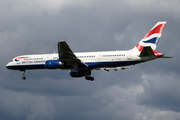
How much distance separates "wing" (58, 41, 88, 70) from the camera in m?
46.6

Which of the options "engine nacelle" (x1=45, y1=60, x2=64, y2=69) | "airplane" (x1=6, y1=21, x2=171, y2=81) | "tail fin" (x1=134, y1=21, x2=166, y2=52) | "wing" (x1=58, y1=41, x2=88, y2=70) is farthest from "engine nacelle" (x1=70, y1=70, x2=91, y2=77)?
"tail fin" (x1=134, y1=21, x2=166, y2=52)

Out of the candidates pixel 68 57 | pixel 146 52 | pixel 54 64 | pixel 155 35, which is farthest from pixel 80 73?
pixel 155 35

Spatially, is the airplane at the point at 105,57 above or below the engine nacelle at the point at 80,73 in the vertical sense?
above

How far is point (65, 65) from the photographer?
169 feet

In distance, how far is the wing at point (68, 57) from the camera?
46634mm

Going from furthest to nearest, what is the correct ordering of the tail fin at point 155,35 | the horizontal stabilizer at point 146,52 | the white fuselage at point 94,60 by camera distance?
the tail fin at point 155,35, the white fuselage at point 94,60, the horizontal stabilizer at point 146,52

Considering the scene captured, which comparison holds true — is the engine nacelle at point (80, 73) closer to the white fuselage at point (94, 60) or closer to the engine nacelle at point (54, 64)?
the white fuselage at point (94, 60)

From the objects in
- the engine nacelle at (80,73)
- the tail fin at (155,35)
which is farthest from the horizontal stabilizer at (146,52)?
Result: the engine nacelle at (80,73)

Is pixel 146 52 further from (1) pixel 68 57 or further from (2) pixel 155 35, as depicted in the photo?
(1) pixel 68 57

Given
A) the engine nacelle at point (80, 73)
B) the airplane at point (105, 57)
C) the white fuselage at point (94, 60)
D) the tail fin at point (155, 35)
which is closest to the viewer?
the airplane at point (105, 57)

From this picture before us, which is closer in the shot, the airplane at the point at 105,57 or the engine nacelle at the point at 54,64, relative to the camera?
the airplane at the point at 105,57

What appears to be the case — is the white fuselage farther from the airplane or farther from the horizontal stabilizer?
the horizontal stabilizer

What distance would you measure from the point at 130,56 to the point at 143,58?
7.42 feet

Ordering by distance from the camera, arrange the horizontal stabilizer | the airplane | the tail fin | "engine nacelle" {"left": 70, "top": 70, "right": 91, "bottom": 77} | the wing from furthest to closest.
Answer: "engine nacelle" {"left": 70, "top": 70, "right": 91, "bottom": 77}
the tail fin
the airplane
the wing
the horizontal stabilizer
